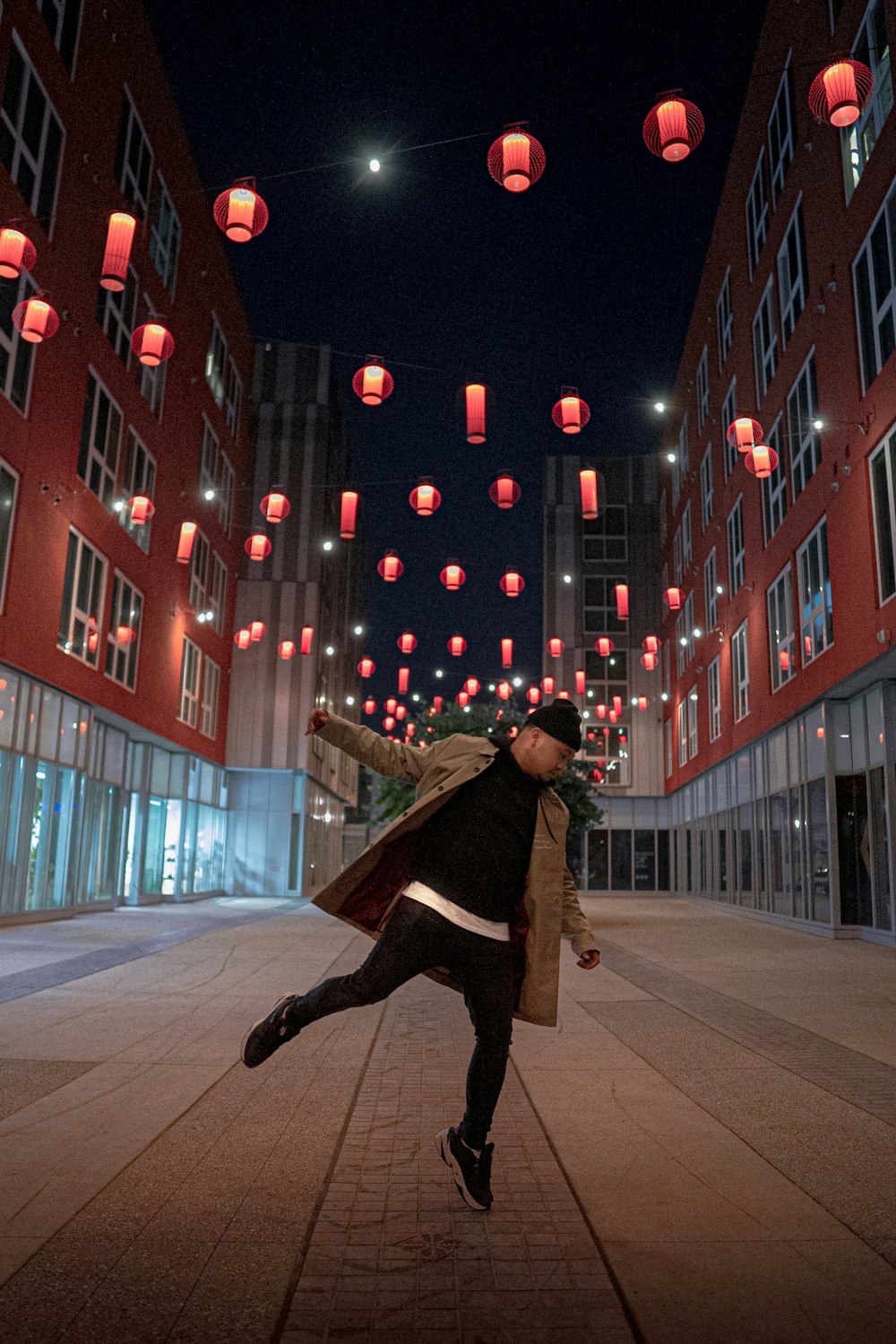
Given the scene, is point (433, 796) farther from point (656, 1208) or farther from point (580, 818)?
point (580, 818)

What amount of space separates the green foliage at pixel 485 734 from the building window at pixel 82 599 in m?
6.57

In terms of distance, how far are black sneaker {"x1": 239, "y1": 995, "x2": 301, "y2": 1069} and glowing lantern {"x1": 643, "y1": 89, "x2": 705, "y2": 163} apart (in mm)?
9195

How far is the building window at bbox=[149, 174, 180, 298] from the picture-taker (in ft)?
76.4

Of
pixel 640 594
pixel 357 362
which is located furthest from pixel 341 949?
pixel 357 362

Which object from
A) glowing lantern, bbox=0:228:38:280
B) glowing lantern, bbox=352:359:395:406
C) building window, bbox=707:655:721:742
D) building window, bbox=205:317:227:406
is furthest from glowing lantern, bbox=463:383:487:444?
building window, bbox=205:317:227:406

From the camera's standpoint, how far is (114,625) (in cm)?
2152

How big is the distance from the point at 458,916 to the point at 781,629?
19.0 meters

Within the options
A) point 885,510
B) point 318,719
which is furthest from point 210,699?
point 318,719

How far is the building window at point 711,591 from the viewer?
29047 mm

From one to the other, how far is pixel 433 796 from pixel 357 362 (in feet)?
147

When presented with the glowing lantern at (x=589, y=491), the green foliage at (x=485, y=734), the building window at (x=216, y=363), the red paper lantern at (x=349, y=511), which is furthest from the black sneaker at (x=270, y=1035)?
the building window at (x=216, y=363)

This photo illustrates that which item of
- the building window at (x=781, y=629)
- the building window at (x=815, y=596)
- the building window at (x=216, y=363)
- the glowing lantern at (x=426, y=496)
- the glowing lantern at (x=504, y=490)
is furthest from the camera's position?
the building window at (x=216, y=363)

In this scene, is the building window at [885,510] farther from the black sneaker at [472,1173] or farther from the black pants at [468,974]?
the black sneaker at [472,1173]

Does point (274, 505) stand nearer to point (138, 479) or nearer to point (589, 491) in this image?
point (138, 479)
